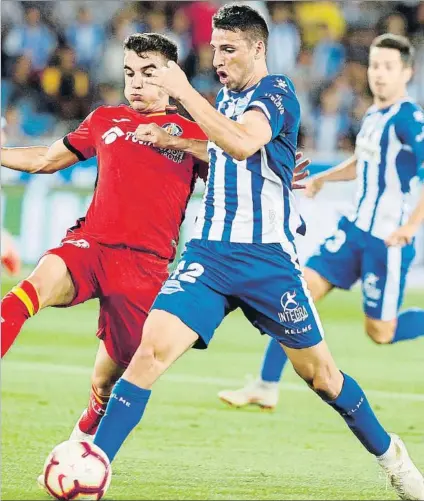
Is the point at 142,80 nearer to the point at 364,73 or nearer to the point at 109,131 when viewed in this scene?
the point at 109,131

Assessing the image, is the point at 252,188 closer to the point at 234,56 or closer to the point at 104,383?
the point at 234,56

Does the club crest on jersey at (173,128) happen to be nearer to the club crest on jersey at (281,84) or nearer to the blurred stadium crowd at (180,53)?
the club crest on jersey at (281,84)

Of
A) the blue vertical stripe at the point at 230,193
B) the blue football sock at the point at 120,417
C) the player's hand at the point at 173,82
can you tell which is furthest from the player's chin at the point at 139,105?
the blue football sock at the point at 120,417

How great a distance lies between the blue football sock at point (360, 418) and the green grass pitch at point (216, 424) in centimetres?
24

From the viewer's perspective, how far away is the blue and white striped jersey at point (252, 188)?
533 cm

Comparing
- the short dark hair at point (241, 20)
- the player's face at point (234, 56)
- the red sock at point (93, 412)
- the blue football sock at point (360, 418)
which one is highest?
the short dark hair at point (241, 20)

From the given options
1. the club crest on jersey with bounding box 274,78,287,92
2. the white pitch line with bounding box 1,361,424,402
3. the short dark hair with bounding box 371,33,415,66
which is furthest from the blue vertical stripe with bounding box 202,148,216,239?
the white pitch line with bounding box 1,361,424,402

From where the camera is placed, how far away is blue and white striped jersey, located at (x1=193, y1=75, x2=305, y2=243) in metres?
5.33

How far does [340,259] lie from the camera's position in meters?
8.30

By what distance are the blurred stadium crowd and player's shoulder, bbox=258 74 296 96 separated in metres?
11.6

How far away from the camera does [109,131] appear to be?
19.7 feet

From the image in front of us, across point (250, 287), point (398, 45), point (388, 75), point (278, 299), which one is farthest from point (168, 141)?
point (398, 45)

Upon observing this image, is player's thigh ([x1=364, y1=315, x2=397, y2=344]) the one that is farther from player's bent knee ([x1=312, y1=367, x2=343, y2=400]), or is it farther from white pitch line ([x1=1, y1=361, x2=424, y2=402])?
player's bent knee ([x1=312, y1=367, x2=343, y2=400])

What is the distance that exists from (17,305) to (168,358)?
3.06ft
